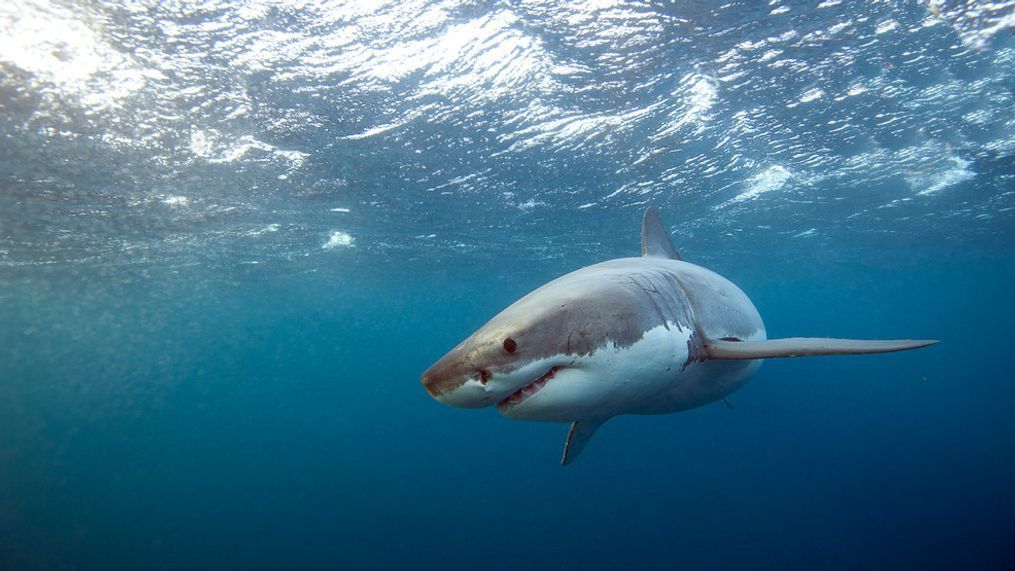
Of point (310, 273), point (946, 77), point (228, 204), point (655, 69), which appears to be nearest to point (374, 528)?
point (310, 273)

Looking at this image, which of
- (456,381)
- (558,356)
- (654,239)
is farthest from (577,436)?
(654,239)

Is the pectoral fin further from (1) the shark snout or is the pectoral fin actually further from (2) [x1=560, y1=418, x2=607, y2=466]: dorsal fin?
(1) the shark snout

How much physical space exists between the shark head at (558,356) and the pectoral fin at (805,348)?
0.63 metres

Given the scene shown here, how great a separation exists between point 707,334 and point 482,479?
32672 millimetres

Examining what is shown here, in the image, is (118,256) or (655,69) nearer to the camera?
(655,69)

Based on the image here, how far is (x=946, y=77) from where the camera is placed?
10.7 metres

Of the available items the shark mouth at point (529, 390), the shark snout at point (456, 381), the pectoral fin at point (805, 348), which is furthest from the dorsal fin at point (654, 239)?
the shark snout at point (456, 381)

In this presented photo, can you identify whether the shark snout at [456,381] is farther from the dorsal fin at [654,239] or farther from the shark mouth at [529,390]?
the dorsal fin at [654,239]

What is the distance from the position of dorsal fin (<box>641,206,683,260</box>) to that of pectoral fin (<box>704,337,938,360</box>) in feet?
10.5

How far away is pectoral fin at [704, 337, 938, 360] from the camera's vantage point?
9.96 ft

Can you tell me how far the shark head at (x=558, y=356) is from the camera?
84.3 inches

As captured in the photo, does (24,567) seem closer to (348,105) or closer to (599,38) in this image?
(348,105)

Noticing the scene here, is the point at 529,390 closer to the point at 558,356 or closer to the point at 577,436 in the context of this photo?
the point at 558,356

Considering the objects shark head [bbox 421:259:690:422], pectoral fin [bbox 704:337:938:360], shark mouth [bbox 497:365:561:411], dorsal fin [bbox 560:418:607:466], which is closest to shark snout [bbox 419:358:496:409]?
shark head [bbox 421:259:690:422]
